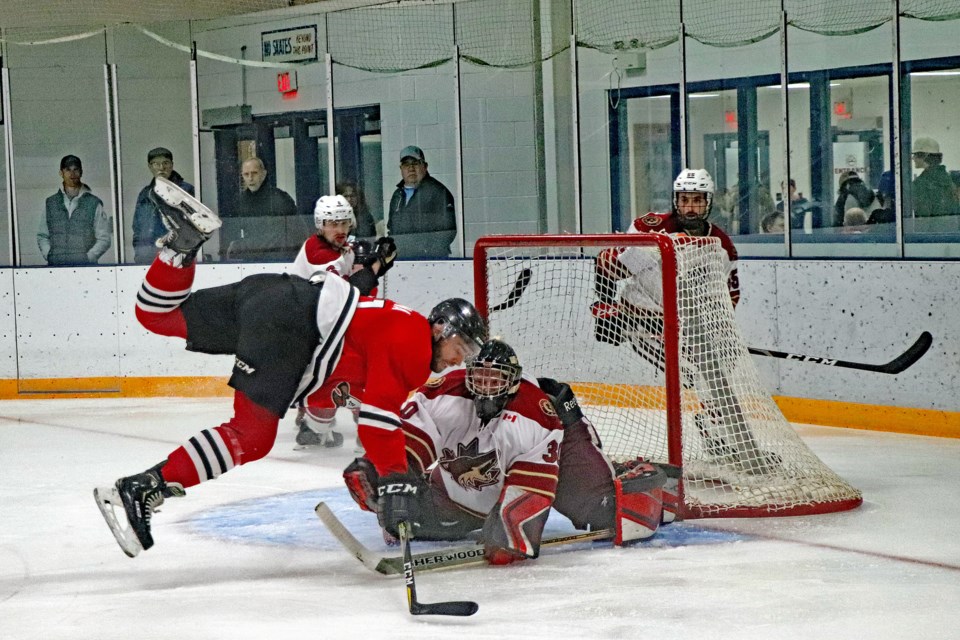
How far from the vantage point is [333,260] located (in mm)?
5602

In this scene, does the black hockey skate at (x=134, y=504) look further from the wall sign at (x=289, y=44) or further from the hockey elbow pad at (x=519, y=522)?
the wall sign at (x=289, y=44)

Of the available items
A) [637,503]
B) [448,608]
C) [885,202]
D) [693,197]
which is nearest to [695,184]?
[693,197]

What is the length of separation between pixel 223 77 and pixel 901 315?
397 cm

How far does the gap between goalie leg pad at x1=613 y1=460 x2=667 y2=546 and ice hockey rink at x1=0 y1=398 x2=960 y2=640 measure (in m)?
0.06

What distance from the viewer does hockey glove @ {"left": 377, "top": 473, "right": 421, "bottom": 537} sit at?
3.33 m

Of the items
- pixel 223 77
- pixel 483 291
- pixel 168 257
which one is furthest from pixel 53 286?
pixel 168 257

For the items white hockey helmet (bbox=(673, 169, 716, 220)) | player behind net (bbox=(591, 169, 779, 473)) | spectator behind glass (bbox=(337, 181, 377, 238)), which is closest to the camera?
player behind net (bbox=(591, 169, 779, 473))

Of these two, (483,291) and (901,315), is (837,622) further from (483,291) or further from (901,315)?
(901,315)

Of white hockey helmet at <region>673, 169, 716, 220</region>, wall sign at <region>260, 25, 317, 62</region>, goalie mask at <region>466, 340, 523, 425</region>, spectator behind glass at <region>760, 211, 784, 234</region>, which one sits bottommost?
goalie mask at <region>466, 340, 523, 425</region>

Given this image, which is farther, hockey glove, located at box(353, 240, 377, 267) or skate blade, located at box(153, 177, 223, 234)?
hockey glove, located at box(353, 240, 377, 267)

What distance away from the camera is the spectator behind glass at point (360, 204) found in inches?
301

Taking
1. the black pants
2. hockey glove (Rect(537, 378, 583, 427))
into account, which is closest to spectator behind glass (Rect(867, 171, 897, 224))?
hockey glove (Rect(537, 378, 583, 427))

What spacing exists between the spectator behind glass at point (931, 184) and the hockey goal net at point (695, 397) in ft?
5.25

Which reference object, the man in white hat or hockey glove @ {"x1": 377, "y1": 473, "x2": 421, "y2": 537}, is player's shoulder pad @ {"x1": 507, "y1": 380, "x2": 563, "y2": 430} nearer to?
hockey glove @ {"x1": 377, "y1": 473, "x2": 421, "y2": 537}
